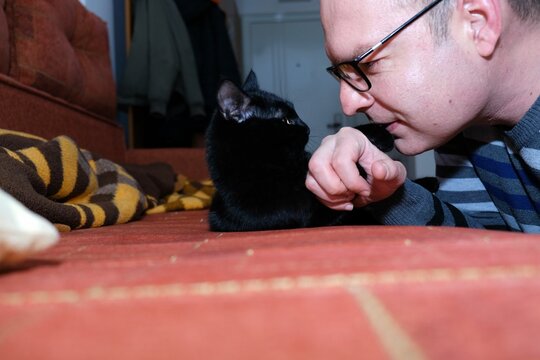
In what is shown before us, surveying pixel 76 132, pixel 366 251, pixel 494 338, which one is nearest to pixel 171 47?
pixel 76 132

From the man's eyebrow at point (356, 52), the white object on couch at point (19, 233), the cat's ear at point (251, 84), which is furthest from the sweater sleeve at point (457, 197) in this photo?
the white object on couch at point (19, 233)

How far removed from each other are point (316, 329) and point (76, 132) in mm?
1758

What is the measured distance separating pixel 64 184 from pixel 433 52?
0.79m

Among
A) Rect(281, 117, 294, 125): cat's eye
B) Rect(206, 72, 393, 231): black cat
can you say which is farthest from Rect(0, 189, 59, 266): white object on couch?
Rect(281, 117, 294, 125): cat's eye

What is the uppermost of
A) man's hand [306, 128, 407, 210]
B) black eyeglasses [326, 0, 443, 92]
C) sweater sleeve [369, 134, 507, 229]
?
black eyeglasses [326, 0, 443, 92]

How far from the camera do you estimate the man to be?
0.76 metres

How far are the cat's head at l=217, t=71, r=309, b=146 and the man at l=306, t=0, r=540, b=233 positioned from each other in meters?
0.20

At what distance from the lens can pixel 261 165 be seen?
3.40 feet

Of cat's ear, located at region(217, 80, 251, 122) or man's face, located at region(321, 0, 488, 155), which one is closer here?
man's face, located at region(321, 0, 488, 155)

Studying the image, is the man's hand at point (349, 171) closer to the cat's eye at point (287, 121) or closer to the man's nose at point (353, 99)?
the man's nose at point (353, 99)

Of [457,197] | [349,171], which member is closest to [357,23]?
[349,171]

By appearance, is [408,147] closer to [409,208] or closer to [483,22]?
[409,208]

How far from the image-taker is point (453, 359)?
0.22 metres

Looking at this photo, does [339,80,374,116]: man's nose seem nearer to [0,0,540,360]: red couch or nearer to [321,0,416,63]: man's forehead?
[321,0,416,63]: man's forehead
